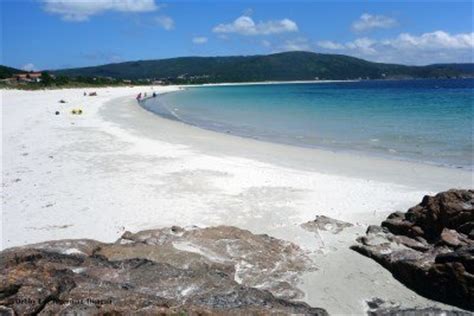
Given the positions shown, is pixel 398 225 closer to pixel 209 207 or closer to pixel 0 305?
pixel 209 207

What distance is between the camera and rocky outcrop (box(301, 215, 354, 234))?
9180 mm

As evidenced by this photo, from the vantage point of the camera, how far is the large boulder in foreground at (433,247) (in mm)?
6043

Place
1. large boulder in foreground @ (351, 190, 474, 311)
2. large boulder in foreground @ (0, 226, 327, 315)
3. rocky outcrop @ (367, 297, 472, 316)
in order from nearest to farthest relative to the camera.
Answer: large boulder in foreground @ (0, 226, 327, 315) → rocky outcrop @ (367, 297, 472, 316) → large boulder in foreground @ (351, 190, 474, 311)

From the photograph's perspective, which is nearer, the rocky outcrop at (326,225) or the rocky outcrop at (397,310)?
the rocky outcrop at (397,310)

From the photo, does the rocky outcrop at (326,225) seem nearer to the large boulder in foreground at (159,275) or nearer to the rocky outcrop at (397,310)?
the large boulder in foreground at (159,275)

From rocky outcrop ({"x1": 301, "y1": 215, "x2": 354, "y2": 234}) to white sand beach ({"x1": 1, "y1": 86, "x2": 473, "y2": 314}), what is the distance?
0.67 ft

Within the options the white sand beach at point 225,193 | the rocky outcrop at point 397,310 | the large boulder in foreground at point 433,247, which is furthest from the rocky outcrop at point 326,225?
the rocky outcrop at point 397,310

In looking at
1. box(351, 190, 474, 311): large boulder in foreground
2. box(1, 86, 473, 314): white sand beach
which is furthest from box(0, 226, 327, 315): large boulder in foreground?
box(351, 190, 474, 311): large boulder in foreground

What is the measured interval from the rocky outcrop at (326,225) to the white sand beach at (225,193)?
21 cm

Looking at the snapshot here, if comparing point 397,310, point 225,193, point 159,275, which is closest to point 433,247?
point 397,310

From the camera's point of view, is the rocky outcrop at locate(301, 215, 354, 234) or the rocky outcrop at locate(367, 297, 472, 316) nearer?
the rocky outcrop at locate(367, 297, 472, 316)

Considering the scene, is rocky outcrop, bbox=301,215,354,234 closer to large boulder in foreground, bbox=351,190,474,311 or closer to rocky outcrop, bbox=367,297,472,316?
large boulder in foreground, bbox=351,190,474,311

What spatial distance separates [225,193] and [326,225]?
11.1 feet

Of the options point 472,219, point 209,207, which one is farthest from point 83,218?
point 472,219
